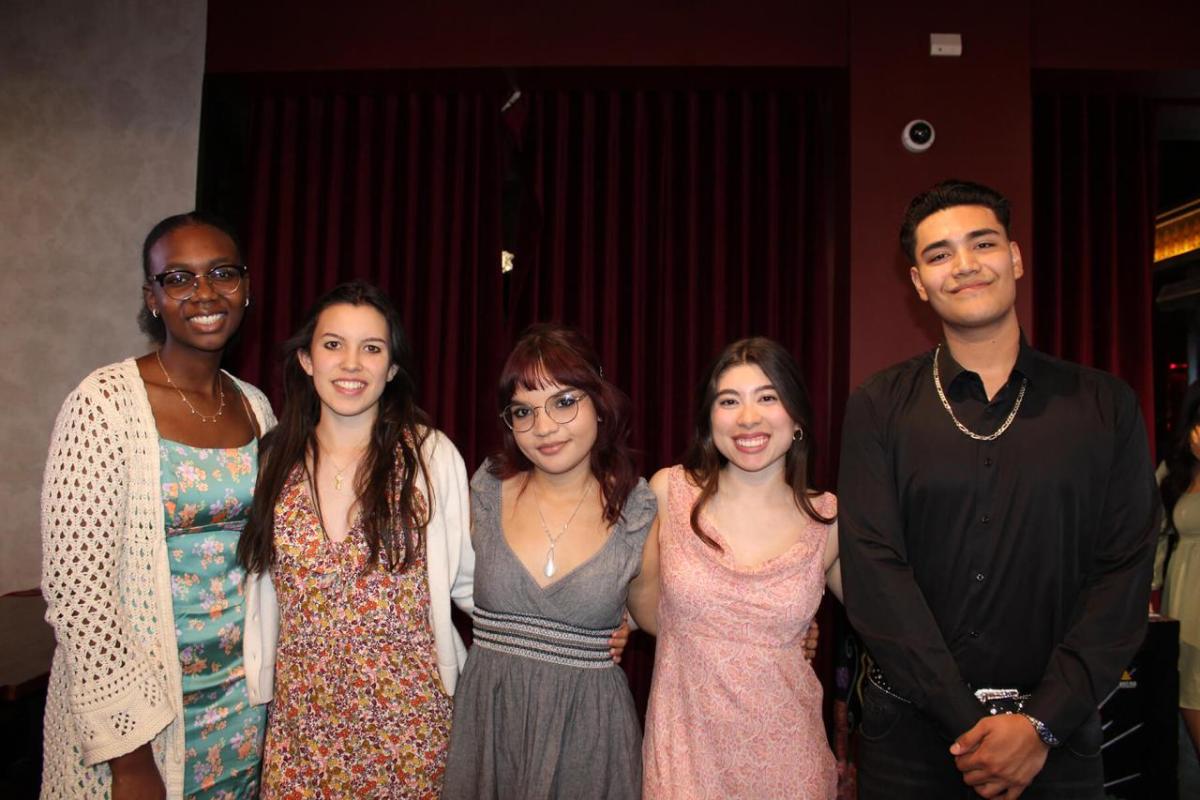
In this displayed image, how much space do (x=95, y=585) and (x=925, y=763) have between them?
5.87ft

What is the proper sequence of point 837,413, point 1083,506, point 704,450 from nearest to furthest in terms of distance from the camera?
point 1083,506
point 704,450
point 837,413

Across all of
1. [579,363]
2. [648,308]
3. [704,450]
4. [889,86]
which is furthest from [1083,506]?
[648,308]

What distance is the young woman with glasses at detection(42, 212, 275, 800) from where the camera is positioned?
1653mm

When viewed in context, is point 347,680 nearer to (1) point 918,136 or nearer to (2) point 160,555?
(2) point 160,555

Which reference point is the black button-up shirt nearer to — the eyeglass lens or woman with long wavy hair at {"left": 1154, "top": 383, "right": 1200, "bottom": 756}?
the eyeglass lens

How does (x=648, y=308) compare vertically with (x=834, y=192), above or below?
below

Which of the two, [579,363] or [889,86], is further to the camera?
[889,86]

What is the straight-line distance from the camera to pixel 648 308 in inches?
144

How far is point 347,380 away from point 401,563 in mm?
455

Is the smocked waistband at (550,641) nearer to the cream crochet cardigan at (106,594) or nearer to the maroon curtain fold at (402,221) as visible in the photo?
the cream crochet cardigan at (106,594)

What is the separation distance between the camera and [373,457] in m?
1.97

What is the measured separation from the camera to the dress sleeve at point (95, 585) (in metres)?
1.63

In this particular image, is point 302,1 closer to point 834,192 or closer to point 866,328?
point 834,192

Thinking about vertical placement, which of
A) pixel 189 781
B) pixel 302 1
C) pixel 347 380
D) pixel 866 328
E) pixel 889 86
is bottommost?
pixel 189 781
